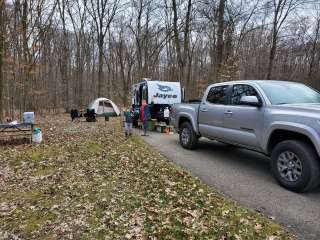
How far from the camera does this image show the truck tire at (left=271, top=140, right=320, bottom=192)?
14.9 feet

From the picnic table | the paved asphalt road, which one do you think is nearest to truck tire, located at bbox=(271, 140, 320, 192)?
the paved asphalt road

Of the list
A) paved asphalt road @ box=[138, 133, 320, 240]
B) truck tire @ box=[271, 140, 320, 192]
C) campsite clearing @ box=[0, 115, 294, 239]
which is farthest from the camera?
truck tire @ box=[271, 140, 320, 192]

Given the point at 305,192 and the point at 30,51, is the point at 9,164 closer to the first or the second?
the point at 305,192

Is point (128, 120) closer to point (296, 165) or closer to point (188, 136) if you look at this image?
point (188, 136)

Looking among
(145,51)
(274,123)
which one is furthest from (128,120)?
(145,51)

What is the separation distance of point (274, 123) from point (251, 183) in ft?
Result: 4.20

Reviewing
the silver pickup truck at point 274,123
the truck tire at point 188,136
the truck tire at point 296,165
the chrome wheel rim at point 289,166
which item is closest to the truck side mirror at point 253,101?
the silver pickup truck at point 274,123

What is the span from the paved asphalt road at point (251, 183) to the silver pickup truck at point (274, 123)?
0.36 m

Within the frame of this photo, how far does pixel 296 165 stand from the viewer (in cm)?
482

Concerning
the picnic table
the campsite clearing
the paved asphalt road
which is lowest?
the campsite clearing

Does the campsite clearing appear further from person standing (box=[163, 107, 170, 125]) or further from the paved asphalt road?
person standing (box=[163, 107, 170, 125])

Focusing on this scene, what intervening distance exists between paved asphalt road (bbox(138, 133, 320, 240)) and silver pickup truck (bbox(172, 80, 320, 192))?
0.36 metres

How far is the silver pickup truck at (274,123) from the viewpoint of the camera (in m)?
4.60

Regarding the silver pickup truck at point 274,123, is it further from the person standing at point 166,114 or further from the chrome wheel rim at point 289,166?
the person standing at point 166,114
